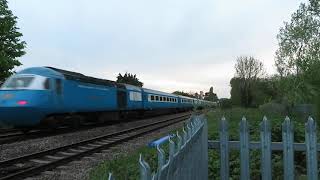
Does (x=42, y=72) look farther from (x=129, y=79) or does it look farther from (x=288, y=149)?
(x=129, y=79)

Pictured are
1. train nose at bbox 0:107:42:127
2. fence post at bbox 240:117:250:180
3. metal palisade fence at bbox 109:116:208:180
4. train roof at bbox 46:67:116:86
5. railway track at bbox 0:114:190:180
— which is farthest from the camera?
train roof at bbox 46:67:116:86

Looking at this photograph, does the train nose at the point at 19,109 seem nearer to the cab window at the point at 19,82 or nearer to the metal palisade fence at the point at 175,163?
the cab window at the point at 19,82

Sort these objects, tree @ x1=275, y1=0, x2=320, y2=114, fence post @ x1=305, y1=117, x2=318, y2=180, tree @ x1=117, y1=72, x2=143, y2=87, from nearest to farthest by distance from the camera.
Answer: fence post @ x1=305, y1=117, x2=318, y2=180
tree @ x1=275, y1=0, x2=320, y2=114
tree @ x1=117, y1=72, x2=143, y2=87

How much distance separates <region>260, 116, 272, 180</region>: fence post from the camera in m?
5.68

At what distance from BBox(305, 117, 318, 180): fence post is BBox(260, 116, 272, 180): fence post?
0.42 meters

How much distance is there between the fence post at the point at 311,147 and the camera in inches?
223

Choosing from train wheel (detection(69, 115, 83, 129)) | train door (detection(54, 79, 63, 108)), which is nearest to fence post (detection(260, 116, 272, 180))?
train door (detection(54, 79, 63, 108))

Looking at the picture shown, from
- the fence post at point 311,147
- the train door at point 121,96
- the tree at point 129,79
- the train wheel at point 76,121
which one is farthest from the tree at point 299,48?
the tree at point 129,79

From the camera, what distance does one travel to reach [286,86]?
45.4 meters

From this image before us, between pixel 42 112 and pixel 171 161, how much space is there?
703 inches

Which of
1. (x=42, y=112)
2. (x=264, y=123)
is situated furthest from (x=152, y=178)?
(x=42, y=112)

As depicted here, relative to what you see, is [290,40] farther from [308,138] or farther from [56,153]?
[308,138]

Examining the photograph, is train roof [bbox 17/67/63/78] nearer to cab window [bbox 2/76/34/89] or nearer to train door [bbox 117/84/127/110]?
cab window [bbox 2/76/34/89]

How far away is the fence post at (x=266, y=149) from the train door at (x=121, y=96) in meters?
26.8
